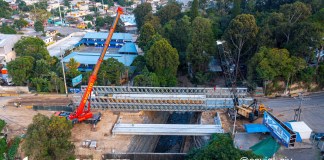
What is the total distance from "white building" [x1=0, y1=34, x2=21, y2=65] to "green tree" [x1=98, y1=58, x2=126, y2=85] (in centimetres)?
1853

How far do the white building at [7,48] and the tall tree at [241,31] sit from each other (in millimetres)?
35833

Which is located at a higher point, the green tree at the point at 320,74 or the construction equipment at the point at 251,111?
the green tree at the point at 320,74

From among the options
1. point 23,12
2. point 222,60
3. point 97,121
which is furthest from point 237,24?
point 23,12

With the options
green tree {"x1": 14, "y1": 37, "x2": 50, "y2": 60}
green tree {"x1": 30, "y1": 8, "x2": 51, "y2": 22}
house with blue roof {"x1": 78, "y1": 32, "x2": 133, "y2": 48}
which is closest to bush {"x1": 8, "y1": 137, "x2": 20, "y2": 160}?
green tree {"x1": 14, "y1": 37, "x2": 50, "y2": 60}

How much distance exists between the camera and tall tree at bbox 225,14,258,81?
37.3 metres

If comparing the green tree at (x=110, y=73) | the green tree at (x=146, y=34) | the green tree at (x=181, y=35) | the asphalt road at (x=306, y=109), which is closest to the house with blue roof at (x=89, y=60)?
the green tree at (x=146, y=34)

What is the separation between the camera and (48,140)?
72.9 ft

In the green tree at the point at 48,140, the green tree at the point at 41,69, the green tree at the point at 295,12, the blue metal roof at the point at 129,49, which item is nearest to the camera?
the green tree at the point at 48,140

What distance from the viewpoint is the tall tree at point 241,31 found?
122 ft

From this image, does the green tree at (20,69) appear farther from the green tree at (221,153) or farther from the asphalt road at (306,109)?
the asphalt road at (306,109)

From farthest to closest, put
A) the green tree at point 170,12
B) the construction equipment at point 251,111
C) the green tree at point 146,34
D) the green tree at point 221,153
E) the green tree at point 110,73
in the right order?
1. the green tree at point 170,12
2. the green tree at point 146,34
3. the green tree at point 110,73
4. the construction equipment at point 251,111
5. the green tree at point 221,153

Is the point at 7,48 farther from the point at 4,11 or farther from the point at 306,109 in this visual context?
the point at 4,11

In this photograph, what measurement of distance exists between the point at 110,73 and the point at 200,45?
13751mm

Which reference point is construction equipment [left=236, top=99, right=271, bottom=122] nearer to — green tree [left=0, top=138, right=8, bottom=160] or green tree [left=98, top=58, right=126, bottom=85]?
green tree [left=98, top=58, right=126, bottom=85]
